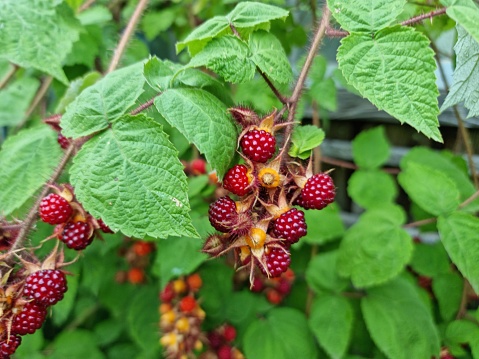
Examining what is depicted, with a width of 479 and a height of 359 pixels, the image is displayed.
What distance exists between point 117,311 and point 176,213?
0.97 meters

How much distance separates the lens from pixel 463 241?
88 centimetres

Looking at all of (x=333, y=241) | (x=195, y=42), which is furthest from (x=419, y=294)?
(x=195, y=42)

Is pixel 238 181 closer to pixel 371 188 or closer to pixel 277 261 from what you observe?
pixel 277 261

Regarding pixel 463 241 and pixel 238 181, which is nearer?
pixel 238 181

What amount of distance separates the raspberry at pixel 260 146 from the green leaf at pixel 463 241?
0.45 m

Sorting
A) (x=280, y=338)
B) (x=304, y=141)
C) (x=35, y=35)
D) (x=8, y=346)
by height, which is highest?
(x=35, y=35)

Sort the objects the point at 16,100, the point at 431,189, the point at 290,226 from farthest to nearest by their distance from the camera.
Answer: the point at 16,100, the point at 431,189, the point at 290,226

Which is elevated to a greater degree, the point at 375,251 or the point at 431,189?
the point at 431,189

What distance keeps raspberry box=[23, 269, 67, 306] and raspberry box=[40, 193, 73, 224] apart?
7 cm

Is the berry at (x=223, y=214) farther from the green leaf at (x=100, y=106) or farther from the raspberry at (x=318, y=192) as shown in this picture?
the green leaf at (x=100, y=106)

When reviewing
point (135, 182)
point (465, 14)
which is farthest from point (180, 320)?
point (465, 14)

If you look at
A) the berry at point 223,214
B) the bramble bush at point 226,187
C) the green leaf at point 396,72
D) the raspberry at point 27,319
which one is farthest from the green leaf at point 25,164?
the green leaf at point 396,72

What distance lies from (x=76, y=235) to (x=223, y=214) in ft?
0.79

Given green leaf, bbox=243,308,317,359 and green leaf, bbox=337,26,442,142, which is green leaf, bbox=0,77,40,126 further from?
green leaf, bbox=337,26,442,142
